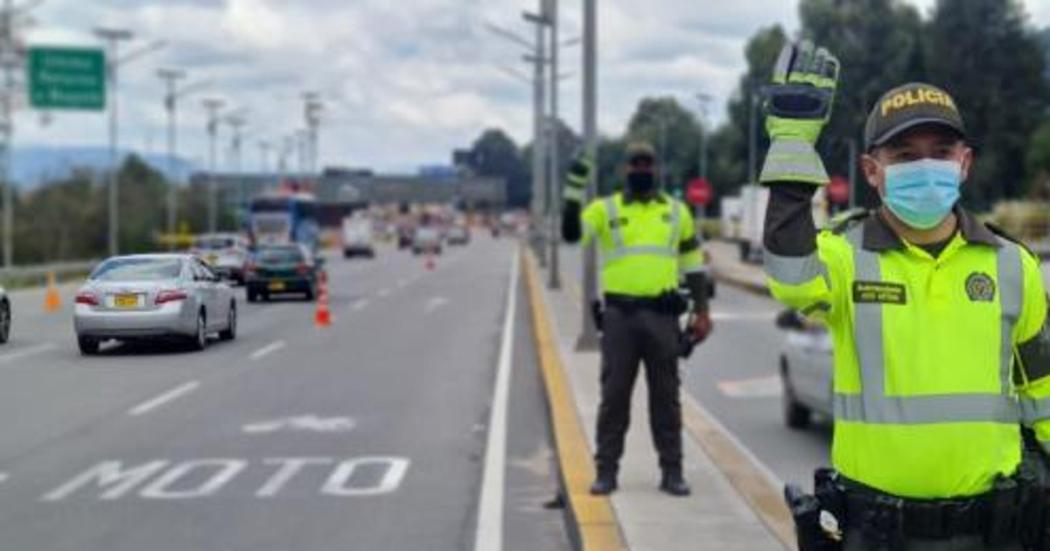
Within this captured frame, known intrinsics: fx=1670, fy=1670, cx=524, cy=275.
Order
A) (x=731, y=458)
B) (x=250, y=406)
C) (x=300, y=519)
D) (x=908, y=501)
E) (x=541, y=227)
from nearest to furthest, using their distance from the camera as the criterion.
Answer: (x=908, y=501)
(x=300, y=519)
(x=731, y=458)
(x=250, y=406)
(x=541, y=227)

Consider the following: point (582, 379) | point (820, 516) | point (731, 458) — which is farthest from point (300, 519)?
point (582, 379)

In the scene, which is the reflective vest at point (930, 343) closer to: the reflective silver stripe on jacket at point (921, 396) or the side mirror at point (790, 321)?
the reflective silver stripe on jacket at point (921, 396)

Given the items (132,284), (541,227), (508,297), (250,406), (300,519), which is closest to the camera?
(132,284)

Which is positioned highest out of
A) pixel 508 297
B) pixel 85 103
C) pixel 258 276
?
pixel 85 103

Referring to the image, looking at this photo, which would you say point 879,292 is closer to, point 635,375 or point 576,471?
point 635,375

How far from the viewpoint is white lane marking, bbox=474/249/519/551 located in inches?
378

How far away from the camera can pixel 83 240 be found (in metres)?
4.50

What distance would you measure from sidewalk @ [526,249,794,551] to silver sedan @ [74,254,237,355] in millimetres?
4701

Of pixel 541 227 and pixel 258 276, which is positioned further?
pixel 541 227

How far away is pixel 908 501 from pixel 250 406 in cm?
1110

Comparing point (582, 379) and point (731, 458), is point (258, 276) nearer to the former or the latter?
point (731, 458)

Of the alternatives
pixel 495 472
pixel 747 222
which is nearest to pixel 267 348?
pixel 495 472

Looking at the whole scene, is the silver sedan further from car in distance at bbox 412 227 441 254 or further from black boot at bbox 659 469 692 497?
black boot at bbox 659 469 692 497

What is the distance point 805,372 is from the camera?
1409 cm
